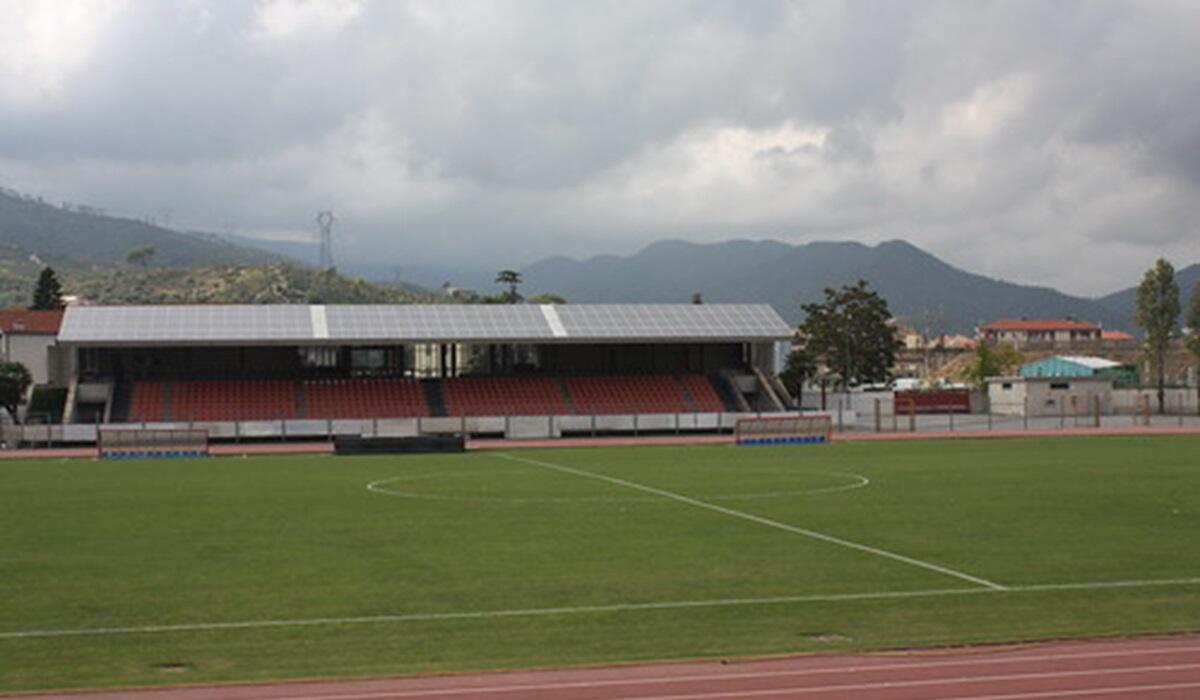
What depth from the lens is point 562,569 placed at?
19469 mm

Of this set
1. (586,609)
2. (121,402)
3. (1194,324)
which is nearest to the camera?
(586,609)

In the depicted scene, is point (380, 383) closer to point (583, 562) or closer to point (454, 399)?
point (454, 399)

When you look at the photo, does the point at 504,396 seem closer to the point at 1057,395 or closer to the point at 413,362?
the point at 413,362

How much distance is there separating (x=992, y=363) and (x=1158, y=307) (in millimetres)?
30898

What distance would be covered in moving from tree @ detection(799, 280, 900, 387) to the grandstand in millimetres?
34727

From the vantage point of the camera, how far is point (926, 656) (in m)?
13.5

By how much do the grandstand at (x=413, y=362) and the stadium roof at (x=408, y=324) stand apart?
0.11 m

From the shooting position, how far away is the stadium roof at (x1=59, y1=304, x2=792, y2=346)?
69250 mm

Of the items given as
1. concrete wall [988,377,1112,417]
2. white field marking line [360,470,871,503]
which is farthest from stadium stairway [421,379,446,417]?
white field marking line [360,470,871,503]

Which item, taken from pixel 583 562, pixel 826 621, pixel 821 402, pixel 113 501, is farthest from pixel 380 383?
pixel 826 621

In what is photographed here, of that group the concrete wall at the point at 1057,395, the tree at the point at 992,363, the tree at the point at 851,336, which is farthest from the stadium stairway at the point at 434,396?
the tree at the point at 992,363

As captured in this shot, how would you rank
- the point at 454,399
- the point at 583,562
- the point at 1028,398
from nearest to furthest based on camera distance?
the point at 583,562, the point at 454,399, the point at 1028,398

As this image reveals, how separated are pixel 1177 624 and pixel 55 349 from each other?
229 feet

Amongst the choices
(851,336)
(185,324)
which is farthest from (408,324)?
(851,336)
